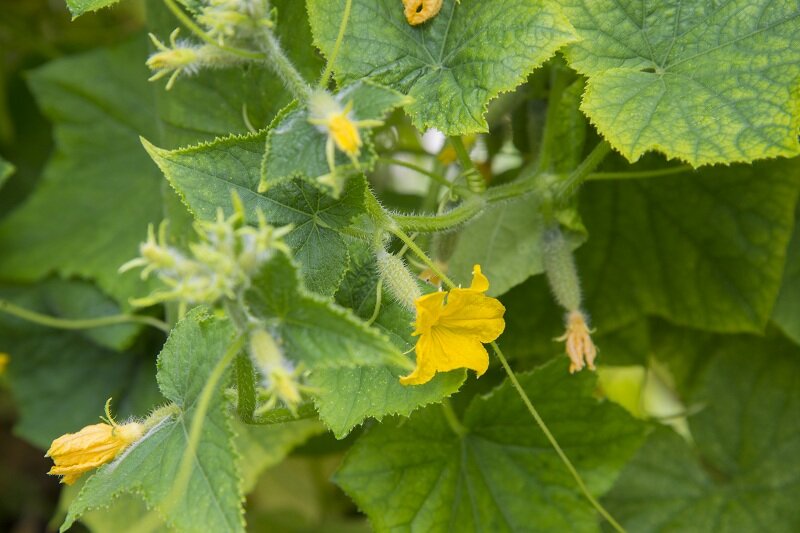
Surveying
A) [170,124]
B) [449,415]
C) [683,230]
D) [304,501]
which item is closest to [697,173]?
[683,230]

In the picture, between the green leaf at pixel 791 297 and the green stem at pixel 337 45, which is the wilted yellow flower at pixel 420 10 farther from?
the green leaf at pixel 791 297

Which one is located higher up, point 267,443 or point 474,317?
point 474,317

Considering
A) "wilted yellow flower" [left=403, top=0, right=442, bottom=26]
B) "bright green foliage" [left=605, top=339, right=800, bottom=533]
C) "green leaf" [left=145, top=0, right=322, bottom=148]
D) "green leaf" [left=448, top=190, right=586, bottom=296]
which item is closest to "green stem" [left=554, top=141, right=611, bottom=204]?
"green leaf" [left=448, top=190, right=586, bottom=296]

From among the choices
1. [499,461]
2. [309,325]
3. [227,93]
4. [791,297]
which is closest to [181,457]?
[309,325]

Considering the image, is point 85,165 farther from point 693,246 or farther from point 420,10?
point 693,246

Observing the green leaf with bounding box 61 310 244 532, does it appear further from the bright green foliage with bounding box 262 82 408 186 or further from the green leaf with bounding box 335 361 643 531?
the green leaf with bounding box 335 361 643 531

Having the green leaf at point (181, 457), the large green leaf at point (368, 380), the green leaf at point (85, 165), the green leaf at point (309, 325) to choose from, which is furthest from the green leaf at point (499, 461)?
the green leaf at point (85, 165)
